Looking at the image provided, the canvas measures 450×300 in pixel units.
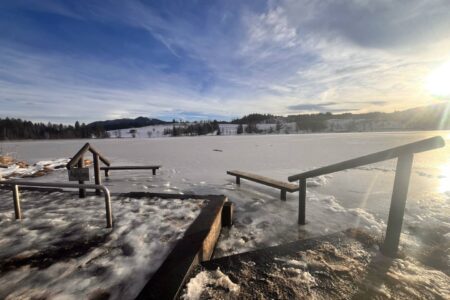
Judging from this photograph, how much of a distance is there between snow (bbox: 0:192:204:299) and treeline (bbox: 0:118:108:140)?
91.2m

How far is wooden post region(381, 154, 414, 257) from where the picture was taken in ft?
7.36

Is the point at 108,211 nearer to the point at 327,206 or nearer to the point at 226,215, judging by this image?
the point at 226,215

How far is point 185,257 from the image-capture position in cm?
220

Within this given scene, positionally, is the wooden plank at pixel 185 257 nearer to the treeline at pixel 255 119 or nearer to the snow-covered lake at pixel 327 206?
the snow-covered lake at pixel 327 206

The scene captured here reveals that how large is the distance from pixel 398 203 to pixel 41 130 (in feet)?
339

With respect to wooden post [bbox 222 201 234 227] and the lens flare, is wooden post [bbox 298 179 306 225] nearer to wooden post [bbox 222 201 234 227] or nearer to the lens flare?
wooden post [bbox 222 201 234 227]

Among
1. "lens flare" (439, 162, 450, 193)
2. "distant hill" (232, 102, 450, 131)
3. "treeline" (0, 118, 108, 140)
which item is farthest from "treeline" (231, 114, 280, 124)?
"lens flare" (439, 162, 450, 193)

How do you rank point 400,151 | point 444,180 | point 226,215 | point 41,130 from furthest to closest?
1. point 41,130
2. point 444,180
3. point 226,215
4. point 400,151

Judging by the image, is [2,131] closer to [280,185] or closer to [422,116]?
[280,185]

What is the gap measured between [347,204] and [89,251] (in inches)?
203

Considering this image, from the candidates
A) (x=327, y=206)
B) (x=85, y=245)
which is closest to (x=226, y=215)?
(x=85, y=245)

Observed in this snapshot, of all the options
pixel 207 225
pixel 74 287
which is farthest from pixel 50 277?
pixel 207 225

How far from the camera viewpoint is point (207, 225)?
9.73ft

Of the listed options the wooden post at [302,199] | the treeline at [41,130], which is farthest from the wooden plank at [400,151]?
the treeline at [41,130]
